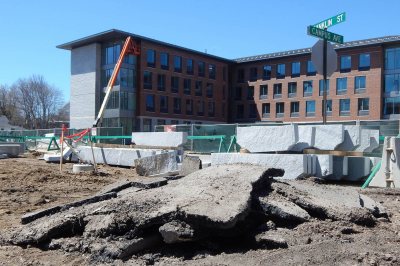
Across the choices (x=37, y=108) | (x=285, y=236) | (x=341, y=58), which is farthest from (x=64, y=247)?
(x=37, y=108)

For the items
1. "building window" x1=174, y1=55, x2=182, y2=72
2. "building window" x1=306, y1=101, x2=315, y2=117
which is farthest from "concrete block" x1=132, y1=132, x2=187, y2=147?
"building window" x1=306, y1=101, x2=315, y2=117

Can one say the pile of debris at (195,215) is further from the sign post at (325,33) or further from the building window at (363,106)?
the building window at (363,106)

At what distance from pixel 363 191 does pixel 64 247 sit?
258 inches

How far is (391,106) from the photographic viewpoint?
2242 inches

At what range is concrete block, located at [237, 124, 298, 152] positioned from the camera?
11727mm

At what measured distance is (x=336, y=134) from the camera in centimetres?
1138

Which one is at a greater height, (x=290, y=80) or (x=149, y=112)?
(x=290, y=80)

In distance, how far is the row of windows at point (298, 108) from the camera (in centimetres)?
5908

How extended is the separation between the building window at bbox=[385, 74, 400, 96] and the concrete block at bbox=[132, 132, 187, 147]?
44.7 meters

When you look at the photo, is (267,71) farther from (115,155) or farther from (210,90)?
(115,155)

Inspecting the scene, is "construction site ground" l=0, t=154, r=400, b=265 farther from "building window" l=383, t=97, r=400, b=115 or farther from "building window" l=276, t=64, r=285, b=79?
"building window" l=276, t=64, r=285, b=79

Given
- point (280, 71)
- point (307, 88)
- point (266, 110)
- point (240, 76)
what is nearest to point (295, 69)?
point (280, 71)

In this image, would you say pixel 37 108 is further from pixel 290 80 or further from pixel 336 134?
pixel 336 134

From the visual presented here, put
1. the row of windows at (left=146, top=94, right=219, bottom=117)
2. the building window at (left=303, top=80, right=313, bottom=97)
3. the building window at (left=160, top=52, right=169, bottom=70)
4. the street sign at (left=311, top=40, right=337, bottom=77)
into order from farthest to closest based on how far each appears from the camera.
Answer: the building window at (left=303, top=80, right=313, bottom=97)
the building window at (left=160, top=52, right=169, bottom=70)
the row of windows at (left=146, top=94, right=219, bottom=117)
the street sign at (left=311, top=40, right=337, bottom=77)
